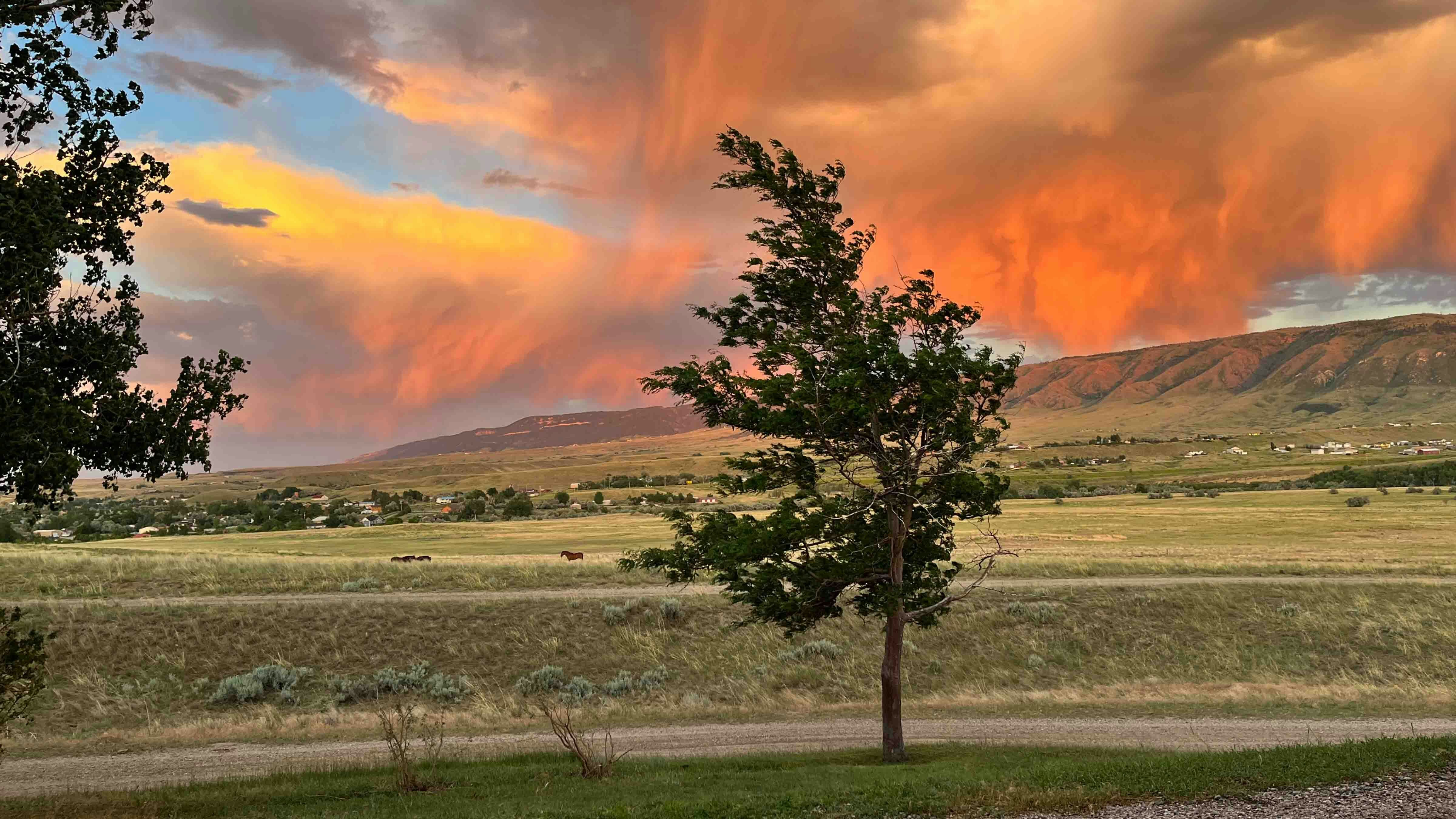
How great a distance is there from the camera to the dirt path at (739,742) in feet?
65.2

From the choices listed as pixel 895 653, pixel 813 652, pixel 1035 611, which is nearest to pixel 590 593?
pixel 813 652

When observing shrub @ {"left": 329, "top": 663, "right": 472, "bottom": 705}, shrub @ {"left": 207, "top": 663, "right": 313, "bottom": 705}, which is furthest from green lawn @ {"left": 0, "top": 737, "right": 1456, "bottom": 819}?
shrub @ {"left": 207, "top": 663, "right": 313, "bottom": 705}

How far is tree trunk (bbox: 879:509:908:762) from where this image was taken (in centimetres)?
2000

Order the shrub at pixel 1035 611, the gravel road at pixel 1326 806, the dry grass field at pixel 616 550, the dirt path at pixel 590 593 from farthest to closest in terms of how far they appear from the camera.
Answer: the dry grass field at pixel 616 550 → the dirt path at pixel 590 593 → the shrub at pixel 1035 611 → the gravel road at pixel 1326 806

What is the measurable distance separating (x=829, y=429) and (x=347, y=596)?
26.1 metres

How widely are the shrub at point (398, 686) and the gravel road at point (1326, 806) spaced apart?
2100cm

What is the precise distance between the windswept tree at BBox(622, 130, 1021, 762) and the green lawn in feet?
12.6

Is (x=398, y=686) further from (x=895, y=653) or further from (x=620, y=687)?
(x=895, y=653)

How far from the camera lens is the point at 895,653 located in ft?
68.0

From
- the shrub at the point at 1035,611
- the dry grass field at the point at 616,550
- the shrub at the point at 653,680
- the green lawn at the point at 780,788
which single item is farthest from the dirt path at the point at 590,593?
the green lawn at the point at 780,788

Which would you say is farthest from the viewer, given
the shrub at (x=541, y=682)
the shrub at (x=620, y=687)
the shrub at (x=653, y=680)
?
the shrub at (x=541, y=682)

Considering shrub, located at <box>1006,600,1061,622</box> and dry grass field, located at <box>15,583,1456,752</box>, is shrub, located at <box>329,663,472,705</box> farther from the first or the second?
shrub, located at <box>1006,600,1061,622</box>

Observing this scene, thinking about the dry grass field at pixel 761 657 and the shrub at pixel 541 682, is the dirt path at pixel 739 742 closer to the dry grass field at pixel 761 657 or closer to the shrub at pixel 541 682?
the dry grass field at pixel 761 657

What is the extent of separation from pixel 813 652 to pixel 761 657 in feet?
6.02
